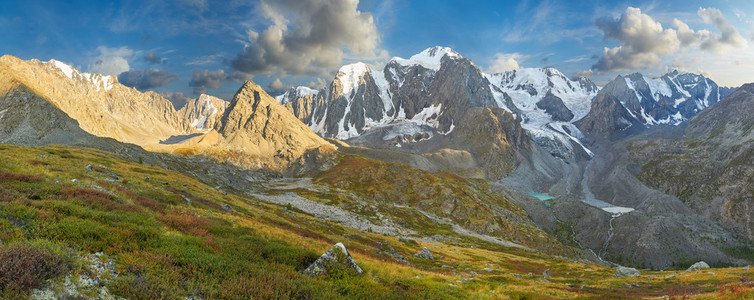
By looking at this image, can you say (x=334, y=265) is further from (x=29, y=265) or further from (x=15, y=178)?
(x=15, y=178)

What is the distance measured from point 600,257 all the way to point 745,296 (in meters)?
154

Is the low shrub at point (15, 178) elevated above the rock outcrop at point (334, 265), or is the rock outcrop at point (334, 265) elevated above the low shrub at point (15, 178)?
the low shrub at point (15, 178)

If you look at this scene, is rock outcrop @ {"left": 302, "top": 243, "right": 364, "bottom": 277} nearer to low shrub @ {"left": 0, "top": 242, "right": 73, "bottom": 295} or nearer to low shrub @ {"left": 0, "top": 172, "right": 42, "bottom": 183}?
low shrub @ {"left": 0, "top": 242, "right": 73, "bottom": 295}

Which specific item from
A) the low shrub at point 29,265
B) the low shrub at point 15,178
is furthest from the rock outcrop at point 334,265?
the low shrub at point 15,178

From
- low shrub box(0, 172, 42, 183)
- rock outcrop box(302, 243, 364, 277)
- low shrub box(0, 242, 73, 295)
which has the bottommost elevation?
rock outcrop box(302, 243, 364, 277)

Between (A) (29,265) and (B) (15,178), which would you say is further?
(B) (15,178)

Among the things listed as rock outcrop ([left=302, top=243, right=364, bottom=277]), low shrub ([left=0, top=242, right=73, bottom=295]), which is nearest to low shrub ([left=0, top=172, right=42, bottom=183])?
low shrub ([left=0, top=242, right=73, bottom=295])

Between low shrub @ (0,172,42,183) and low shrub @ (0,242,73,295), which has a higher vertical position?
low shrub @ (0,172,42,183)

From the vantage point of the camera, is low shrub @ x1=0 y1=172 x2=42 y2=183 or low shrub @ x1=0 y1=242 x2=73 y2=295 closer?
low shrub @ x1=0 y1=242 x2=73 y2=295

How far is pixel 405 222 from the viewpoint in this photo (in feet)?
331

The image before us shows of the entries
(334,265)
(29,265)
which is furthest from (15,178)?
(334,265)

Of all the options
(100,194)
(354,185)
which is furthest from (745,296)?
(354,185)

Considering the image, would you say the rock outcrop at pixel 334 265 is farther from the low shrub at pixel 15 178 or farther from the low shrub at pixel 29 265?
the low shrub at pixel 15 178

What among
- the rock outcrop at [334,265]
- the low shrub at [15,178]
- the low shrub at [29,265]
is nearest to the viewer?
the low shrub at [29,265]
